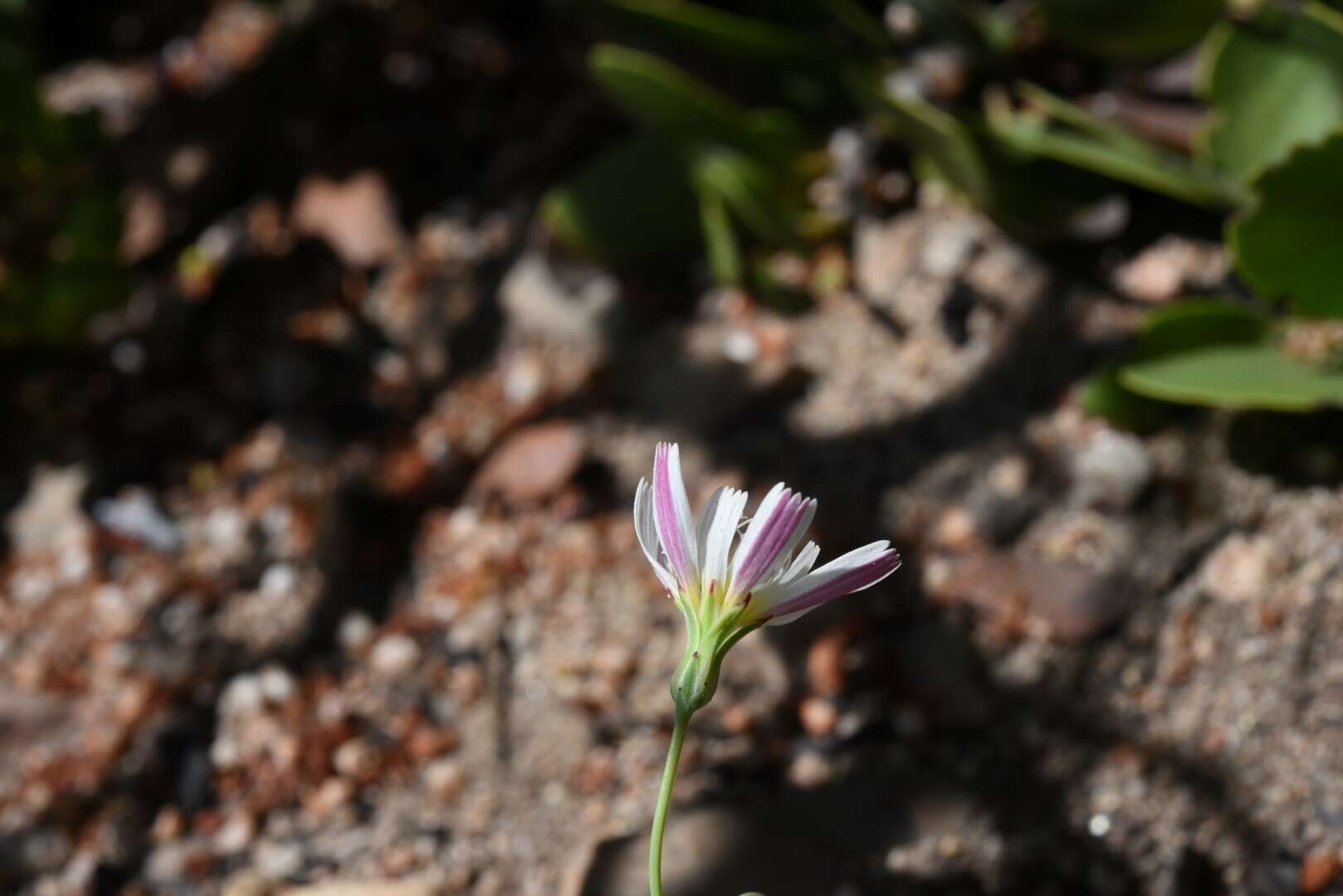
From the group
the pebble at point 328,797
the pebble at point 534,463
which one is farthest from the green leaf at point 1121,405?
the pebble at point 328,797

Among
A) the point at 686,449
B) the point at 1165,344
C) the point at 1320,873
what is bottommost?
the point at 1320,873

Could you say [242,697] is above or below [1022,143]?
below

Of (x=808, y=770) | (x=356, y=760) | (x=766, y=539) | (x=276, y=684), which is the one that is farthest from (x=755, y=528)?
(x=276, y=684)

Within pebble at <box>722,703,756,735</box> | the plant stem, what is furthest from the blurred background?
the plant stem

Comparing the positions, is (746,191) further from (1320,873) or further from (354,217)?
(1320,873)

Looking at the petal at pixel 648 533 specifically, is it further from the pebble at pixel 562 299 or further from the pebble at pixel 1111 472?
the pebble at pixel 562 299

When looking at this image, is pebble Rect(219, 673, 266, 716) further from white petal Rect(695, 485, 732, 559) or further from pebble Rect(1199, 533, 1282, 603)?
pebble Rect(1199, 533, 1282, 603)
